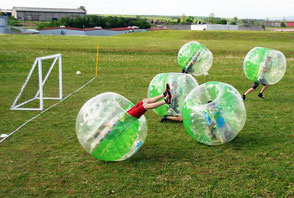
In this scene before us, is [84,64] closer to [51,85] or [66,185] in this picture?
[51,85]

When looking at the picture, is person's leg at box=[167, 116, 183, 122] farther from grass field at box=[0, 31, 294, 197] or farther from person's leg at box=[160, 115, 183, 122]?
grass field at box=[0, 31, 294, 197]

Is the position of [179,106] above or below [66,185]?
above

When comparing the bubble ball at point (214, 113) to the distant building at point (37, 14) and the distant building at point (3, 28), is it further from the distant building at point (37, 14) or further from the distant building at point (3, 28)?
the distant building at point (37, 14)

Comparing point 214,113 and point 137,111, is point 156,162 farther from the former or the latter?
point 214,113

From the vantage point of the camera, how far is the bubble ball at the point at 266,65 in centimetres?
1147

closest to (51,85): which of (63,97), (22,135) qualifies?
(63,97)

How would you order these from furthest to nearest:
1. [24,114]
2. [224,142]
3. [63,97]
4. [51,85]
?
[51,85], [63,97], [24,114], [224,142]

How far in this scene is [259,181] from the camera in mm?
6023

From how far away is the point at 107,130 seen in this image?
20.7ft

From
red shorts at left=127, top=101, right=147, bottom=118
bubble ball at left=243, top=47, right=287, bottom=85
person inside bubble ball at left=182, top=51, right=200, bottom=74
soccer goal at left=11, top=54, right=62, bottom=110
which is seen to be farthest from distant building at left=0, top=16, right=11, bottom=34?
red shorts at left=127, top=101, right=147, bottom=118

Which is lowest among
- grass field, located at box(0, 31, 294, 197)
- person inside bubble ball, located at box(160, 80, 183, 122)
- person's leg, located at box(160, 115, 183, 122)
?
grass field, located at box(0, 31, 294, 197)

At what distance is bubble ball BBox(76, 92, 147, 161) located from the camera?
6.32 meters

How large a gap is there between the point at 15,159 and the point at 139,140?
267 centimetres

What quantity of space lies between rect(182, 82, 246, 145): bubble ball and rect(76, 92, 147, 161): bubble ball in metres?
1.42
